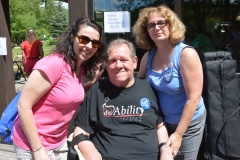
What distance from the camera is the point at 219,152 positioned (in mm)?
2191

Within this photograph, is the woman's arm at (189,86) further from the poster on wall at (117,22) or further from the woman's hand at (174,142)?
the poster on wall at (117,22)

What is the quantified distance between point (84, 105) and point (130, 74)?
372 millimetres

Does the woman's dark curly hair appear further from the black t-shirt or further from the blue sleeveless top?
the blue sleeveless top

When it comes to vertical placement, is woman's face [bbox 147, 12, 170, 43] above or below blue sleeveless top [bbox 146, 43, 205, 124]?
above

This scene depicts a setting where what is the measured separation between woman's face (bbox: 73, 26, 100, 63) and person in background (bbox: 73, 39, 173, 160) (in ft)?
0.50

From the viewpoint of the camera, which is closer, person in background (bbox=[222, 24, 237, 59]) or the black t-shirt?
the black t-shirt

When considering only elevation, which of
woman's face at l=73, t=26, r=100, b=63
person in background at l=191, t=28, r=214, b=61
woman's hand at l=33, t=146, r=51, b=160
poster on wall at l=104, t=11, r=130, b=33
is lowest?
woman's hand at l=33, t=146, r=51, b=160

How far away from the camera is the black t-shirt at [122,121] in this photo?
1.88 meters

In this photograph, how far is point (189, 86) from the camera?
1.81 metres

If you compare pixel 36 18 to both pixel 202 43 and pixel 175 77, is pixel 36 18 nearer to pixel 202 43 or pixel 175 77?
pixel 202 43

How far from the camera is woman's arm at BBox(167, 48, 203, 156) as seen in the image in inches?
70.4

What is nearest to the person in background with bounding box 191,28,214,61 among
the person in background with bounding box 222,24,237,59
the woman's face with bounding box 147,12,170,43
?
the person in background with bounding box 222,24,237,59

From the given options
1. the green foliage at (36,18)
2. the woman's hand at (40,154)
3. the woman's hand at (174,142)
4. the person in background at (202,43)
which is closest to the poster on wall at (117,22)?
the person in background at (202,43)

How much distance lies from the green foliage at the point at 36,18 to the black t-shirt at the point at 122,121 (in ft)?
78.0
